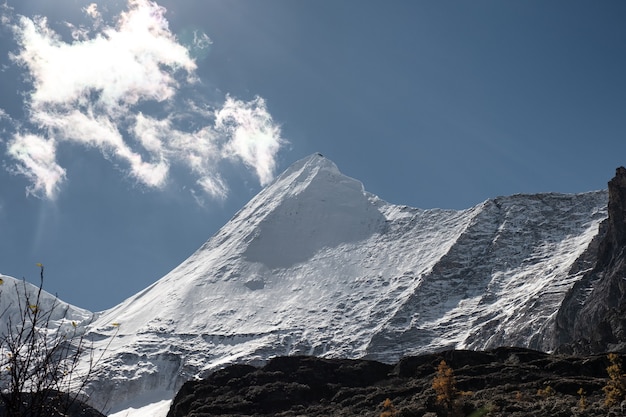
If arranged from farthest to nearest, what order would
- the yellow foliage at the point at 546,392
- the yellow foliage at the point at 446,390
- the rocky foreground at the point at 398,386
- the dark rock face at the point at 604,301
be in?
1. the dark rock face at the point at 604,301
2. the yellow foliage at the point at 546,392
3. the rocky foreground at the point at 398,386
4. the yellow foliage at the point at 446,390

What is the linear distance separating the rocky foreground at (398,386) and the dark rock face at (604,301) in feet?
67.5

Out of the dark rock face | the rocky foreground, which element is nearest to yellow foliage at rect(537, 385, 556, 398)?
the rocky foreground

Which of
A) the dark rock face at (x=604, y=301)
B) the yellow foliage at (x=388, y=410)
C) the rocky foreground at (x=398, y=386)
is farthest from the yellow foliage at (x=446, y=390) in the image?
the dark rock face at (x=604, y=301)

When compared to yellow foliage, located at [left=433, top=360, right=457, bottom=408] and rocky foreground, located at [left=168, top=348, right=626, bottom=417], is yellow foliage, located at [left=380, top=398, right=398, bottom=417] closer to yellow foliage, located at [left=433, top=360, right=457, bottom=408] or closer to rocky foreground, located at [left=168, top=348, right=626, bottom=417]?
rocky foreground, located at [left=168, top=348, right=626, bottom=417]

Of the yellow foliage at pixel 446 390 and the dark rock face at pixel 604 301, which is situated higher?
the dark rock face at pixel 604 301

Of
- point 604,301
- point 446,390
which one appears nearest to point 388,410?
point 446,390

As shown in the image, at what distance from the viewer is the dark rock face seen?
10119 cm

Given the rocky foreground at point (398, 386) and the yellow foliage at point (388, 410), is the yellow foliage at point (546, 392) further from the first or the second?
the yellow foliage at point (388, 410)

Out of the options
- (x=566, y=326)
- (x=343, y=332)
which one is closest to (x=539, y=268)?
(x=343, y=332)

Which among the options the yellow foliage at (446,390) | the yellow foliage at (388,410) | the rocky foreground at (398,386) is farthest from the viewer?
the rocky foreground at (398,386)

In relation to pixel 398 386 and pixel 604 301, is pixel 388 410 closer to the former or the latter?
pixel 398 386

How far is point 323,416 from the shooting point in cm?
7288

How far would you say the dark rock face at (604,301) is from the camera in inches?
3984

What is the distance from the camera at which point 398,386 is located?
80.6 metres
